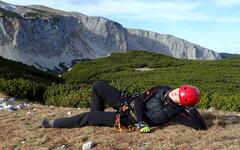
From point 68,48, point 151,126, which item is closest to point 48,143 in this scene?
point 151,126

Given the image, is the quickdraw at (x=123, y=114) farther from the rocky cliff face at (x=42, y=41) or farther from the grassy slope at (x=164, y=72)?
the rocky cliff face at (x=42, y=41)

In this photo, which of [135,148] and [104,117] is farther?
[104,117]

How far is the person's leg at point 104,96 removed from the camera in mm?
11312

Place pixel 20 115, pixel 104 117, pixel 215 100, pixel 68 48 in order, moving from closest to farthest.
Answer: pixel 104 117 < pixel 20 115 < pixel 215 100 < pixel 68 48

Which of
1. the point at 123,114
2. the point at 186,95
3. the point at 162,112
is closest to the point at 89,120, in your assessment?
the point at 123,114

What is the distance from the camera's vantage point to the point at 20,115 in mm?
13555

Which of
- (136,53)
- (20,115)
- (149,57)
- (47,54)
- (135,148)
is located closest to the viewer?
(135,148)

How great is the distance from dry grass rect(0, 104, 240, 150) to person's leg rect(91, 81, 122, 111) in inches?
23.0

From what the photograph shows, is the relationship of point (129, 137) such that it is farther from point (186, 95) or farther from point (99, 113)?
point (186, 95)

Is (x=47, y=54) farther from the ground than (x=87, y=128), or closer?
closer

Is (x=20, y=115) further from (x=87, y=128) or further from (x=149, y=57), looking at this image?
(x=149, y=57)

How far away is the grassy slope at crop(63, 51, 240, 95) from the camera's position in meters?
59.5

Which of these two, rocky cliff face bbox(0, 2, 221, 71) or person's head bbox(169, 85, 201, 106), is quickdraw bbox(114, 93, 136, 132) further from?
rocky cliff face bbox(0, 2, 221, 71)

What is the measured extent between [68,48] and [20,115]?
157040 millimetres
